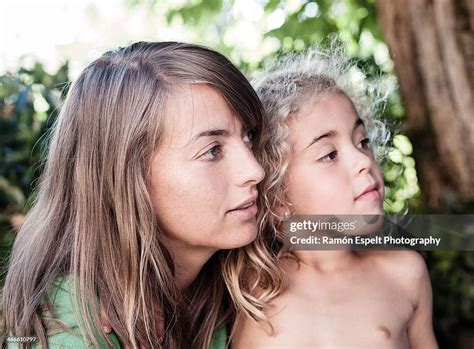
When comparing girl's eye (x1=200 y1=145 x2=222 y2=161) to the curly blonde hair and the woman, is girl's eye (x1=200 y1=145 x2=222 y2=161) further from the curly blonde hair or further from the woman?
the curly blonde hair

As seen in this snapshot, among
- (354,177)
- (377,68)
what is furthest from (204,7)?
(354,177)

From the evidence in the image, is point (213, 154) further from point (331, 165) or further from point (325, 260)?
point (325, 260)

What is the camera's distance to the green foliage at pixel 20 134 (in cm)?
170

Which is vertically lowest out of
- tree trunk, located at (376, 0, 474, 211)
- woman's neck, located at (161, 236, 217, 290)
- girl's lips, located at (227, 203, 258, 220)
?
woman's neck, located at (161, 236, 217, 290)

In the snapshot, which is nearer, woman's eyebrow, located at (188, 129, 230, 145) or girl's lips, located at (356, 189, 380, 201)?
woman's eyebrow, located at (188, 129, 230, 145)

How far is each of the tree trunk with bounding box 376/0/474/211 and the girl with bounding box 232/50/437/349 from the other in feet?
2.01

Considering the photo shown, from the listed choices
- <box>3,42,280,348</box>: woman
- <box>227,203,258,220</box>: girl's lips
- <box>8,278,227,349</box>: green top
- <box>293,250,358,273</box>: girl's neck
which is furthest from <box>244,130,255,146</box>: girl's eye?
<box>8,278,227,349</box>: green top

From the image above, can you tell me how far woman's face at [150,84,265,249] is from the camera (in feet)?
3.62

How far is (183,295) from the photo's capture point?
1259mm

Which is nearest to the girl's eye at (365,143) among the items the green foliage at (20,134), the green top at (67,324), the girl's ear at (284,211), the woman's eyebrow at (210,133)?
the girl's ear at (284,211)

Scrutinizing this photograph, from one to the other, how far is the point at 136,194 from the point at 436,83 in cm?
115

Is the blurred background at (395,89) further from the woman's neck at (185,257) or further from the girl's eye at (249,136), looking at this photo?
the woman's neck at (185,257)

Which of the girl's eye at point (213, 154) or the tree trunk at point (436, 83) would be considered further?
the tree trunk at point (436, 83)

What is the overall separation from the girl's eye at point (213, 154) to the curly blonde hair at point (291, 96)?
150mm
